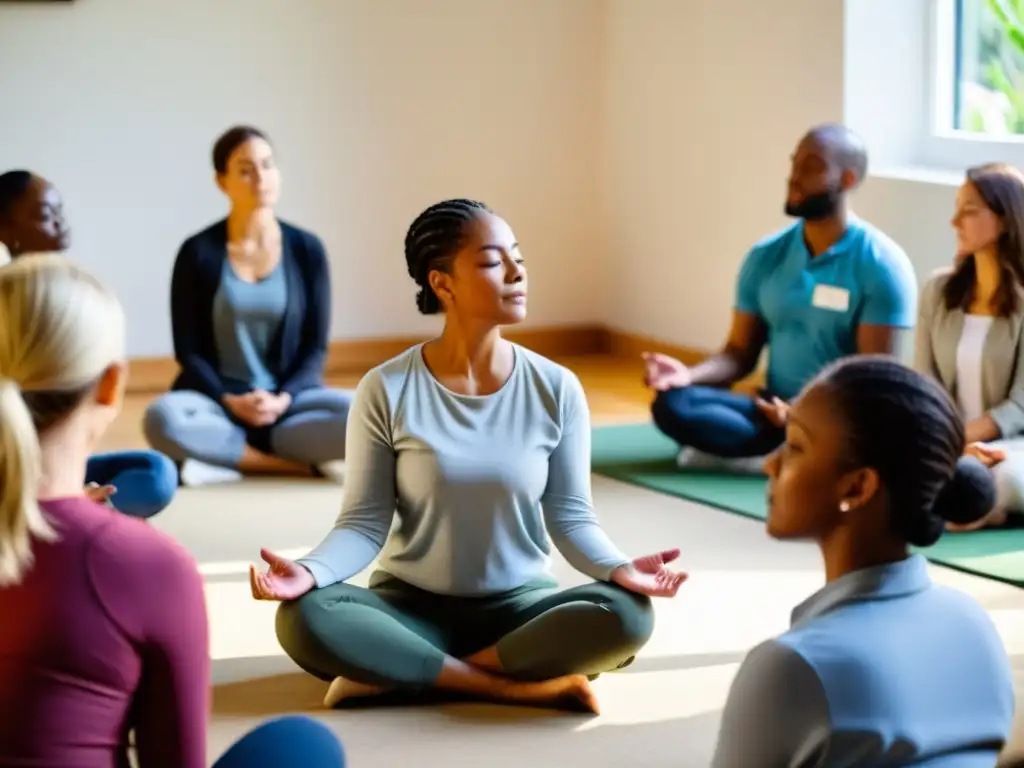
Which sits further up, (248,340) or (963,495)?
(963,495)

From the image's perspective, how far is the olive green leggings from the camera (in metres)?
2.86

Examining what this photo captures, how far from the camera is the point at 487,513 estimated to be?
291 centimetres

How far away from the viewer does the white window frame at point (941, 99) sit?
5.28m

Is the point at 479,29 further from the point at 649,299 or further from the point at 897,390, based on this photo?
the point at 897,390

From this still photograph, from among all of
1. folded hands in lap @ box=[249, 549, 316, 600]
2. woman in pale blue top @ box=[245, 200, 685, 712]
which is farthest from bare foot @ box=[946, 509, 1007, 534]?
folded hands in lap @ box=[249, 549, 316, 600]

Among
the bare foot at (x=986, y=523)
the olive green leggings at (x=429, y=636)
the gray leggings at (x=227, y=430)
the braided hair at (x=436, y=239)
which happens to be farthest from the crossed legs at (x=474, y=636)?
the gray leggings at (x=227, y=430)

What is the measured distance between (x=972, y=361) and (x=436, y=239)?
1.88 m

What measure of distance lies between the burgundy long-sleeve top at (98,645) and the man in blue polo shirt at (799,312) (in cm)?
301

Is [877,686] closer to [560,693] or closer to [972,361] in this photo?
[560,693]

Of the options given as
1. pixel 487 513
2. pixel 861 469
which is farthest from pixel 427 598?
pixel 861 469

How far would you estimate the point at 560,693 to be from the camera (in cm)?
291

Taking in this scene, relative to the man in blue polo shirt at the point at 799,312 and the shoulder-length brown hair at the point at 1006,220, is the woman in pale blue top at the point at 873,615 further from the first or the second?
the man in blue polo shirt at the point at 799,312

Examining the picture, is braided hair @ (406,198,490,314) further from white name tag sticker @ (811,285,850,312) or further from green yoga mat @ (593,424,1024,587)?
white name tag sticker @ (811,285,850,312)

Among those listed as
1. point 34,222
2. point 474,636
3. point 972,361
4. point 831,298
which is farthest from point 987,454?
point 34,222
